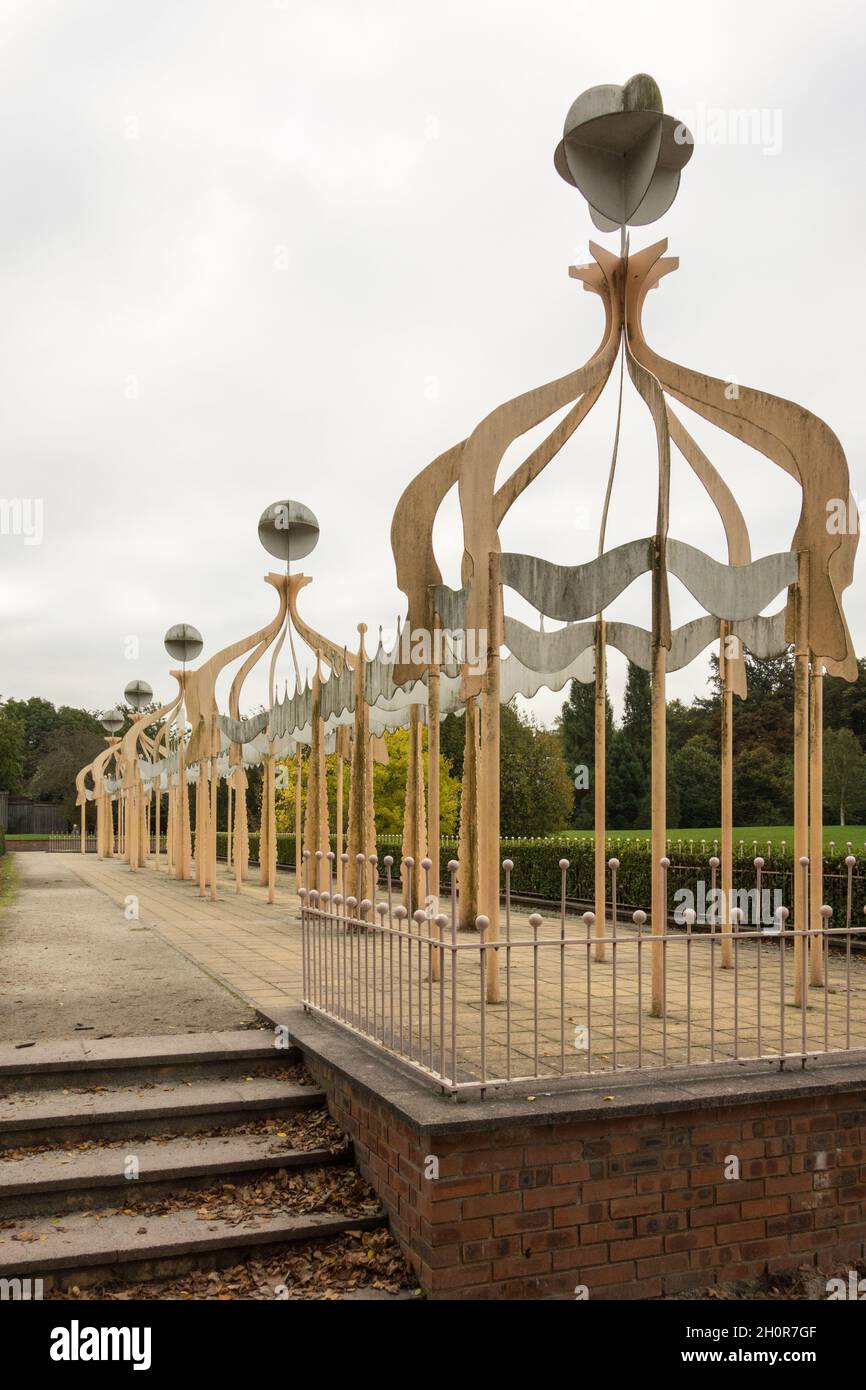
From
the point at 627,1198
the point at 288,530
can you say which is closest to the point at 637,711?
the point at 288,530

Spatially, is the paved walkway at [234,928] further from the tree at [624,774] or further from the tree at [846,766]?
the tree at [846,766]

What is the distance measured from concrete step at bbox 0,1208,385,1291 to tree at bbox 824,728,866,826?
23451mm

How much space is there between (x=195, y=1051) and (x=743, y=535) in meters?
5.97

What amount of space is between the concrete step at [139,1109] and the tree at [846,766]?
74.4ft

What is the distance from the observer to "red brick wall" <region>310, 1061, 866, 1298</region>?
435 centimetres

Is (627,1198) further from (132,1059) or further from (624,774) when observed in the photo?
(624,774)

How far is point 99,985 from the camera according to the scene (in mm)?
8422

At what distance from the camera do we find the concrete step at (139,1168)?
4.82 meters

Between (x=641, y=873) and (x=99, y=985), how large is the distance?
7477 mm

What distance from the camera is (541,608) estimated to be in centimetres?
674

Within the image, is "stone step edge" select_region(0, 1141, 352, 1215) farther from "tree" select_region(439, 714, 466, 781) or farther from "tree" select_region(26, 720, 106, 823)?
"tree" select_region(26, 720, 106, 823)

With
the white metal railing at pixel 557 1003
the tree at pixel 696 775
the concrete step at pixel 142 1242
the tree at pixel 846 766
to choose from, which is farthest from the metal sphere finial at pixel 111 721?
the concrete step at pixel 142 1242

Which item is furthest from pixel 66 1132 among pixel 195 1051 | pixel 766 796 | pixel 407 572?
pixel 766 796

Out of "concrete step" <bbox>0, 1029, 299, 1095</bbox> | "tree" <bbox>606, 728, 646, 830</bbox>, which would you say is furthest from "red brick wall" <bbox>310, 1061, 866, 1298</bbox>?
"tree" <bbox>606, 728, 646, 830</bbox>
